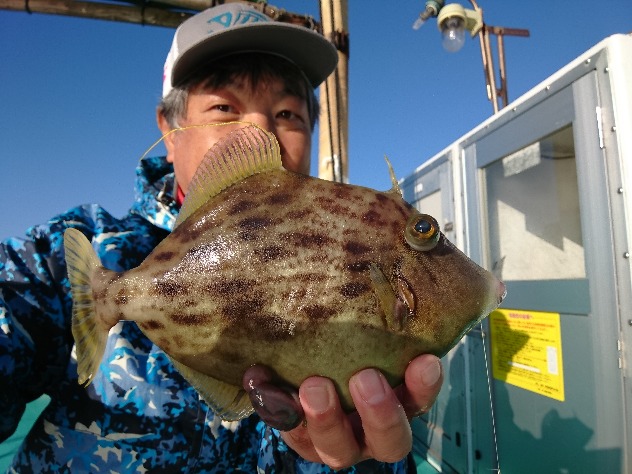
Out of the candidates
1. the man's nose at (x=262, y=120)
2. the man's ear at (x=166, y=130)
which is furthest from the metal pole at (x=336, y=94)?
the man's nose at (x=262, y=120)

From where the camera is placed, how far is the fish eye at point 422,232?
50.2 inches

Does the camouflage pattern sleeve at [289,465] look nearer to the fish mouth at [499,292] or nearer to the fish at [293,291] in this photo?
the fish at [293,291]

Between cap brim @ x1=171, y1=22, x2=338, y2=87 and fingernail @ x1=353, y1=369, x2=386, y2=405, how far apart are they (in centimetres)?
189

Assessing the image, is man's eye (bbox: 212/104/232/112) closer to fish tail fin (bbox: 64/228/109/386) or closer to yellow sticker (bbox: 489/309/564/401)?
fish tail fin (bbox: 64/228/109/386)

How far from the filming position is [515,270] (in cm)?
394

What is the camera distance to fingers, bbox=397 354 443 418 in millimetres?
1288

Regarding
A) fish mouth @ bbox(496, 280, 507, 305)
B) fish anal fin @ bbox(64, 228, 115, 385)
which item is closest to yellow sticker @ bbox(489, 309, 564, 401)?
fish mouth @ bbox(496, 280, 507, 305)

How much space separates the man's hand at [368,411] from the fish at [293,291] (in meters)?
0.04

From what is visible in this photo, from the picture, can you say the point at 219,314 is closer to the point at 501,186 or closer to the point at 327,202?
the point at 327,202

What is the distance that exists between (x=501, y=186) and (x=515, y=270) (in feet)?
2.73

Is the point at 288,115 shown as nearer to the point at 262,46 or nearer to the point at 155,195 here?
the point at 262,46

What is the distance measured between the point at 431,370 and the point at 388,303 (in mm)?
246

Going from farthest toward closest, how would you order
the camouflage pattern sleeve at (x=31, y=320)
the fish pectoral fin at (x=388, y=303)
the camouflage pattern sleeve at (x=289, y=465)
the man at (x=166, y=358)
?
the camouflage pattern sleeve at (x=289, y=465)
the camouflage pattern sleeve at (x=31, y=320)
the man at (x=166, y=358)
the fish pectoral fin at (x=388, y=303)

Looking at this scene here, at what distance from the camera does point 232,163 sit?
4.87 ft
